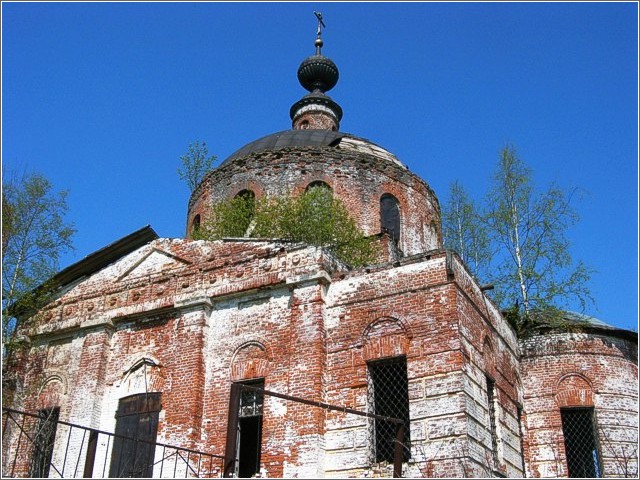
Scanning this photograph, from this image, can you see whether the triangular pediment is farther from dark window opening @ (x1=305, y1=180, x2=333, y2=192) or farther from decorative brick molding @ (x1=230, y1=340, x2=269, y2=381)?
dark window opening @ (x1=305, y1=180, x2=333, y2=192)

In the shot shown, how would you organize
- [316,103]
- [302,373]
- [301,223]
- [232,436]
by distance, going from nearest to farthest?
[232,436] → [302,373] → [301,223] → [316,103]

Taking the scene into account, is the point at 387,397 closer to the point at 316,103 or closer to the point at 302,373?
the point at 302,373

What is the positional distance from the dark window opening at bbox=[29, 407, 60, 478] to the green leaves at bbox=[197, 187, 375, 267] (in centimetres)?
541

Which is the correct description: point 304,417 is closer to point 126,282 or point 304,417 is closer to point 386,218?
point 126,282

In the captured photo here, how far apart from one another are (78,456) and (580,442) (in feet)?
31.4

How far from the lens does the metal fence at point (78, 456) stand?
12484 mm

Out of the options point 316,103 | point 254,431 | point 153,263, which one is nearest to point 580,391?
point 254,431

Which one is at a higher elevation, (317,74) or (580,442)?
(317,74)

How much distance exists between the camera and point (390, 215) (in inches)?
784

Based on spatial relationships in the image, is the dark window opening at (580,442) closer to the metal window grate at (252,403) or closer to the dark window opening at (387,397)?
the dark window opening at (387,397)

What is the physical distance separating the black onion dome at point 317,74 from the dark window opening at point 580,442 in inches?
632

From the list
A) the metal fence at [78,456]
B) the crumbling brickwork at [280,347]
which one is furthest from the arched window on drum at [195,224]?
the metal fence at [78,456]

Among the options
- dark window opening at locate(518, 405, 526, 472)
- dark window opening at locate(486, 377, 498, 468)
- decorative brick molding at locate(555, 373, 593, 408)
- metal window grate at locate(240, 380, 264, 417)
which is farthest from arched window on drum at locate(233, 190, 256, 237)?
decorative brick molding at locate(555, 373, 593, 408)

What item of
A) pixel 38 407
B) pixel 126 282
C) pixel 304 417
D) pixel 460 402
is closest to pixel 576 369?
pixel 460 402
